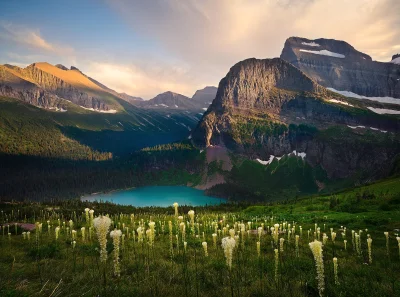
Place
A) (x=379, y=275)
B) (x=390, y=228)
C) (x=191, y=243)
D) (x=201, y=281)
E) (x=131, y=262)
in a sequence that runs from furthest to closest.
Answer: (x=390, y=228) → (x=191, y=243) → (x=131, y=262) → (x=379, y=275) → (x=201, y=281)

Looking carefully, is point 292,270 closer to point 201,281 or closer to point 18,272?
point 201,281

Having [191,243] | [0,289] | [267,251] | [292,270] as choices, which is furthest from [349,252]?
[0,289]

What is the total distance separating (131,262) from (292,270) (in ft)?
26.9

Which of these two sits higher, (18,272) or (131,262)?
(18,272)

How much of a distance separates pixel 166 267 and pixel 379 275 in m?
9.65

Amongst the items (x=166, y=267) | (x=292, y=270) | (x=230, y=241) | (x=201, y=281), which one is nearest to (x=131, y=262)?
(x=166, y=267)

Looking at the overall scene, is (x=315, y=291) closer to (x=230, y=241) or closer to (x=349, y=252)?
(x=230, y=241)

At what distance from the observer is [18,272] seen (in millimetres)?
9953

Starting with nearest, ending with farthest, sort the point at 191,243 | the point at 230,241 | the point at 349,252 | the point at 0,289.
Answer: the point at 0,289 < the point at 230,241 < the point at 349,252 < the point at 191,243

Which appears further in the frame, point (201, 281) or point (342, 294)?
point (201, 281)

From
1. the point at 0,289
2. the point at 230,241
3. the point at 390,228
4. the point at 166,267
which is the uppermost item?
the point at 230,241

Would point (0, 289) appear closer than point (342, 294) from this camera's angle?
Yes

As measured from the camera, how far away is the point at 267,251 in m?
17.8

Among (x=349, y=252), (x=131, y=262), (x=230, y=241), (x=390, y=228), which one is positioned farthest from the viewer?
A: (x=390, y=228)
